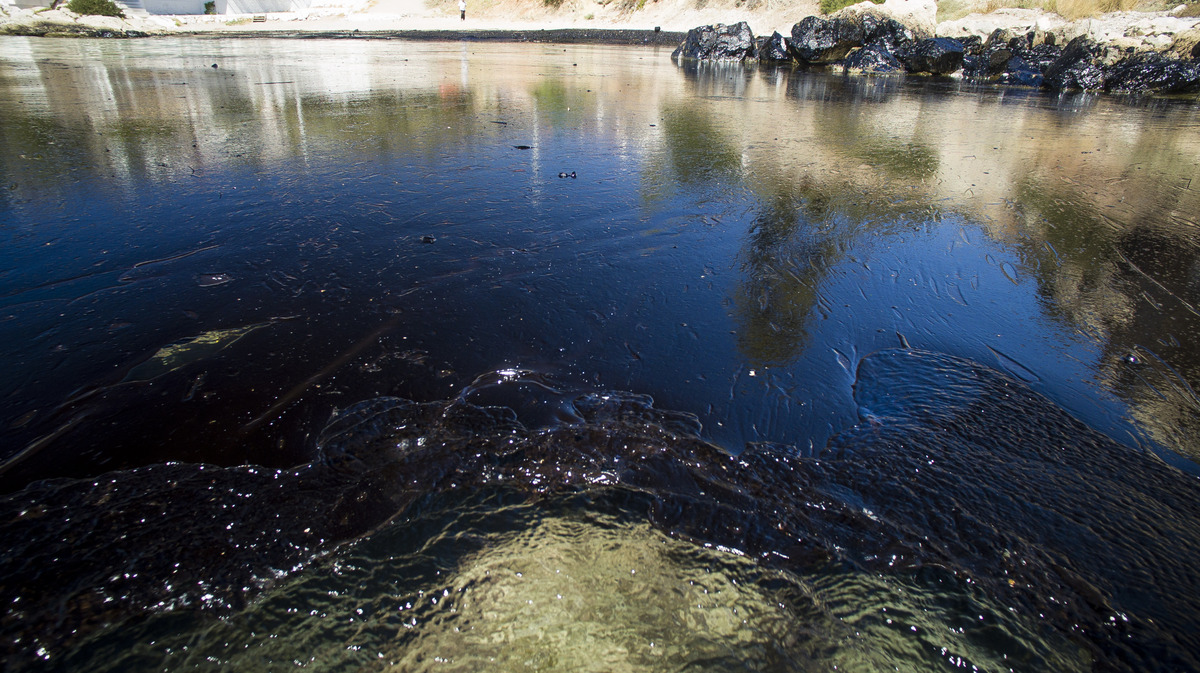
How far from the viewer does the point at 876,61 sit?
60.5 ft

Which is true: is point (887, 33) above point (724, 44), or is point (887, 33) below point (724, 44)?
above

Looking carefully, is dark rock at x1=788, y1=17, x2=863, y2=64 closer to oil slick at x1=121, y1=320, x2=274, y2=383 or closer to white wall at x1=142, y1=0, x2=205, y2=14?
oil slick at x1=121, y1=320, x2=274, y2=383

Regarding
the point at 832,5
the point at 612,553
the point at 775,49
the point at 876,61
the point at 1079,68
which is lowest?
the point at 612,553

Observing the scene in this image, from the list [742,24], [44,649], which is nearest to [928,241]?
[44,649]

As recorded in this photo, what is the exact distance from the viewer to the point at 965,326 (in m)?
2.95

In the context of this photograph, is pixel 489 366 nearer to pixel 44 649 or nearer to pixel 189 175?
pixel 44 649

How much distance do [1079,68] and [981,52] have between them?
4087mm

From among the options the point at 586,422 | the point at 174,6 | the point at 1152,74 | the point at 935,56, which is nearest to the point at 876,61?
the point at 935,56

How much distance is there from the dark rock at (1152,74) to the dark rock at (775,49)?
32.8 ft

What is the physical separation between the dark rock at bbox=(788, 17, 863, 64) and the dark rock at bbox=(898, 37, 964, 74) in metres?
1.86

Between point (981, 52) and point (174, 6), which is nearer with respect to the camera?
point (981, 52)

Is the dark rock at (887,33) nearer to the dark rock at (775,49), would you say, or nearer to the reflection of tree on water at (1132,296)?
the dark rock at (775,49)

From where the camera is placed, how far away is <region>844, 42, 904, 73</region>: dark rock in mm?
18406

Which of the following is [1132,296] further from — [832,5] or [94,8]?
[94,8]
